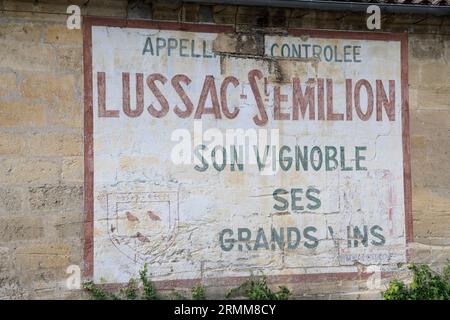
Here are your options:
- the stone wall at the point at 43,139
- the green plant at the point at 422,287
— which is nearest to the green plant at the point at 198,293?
the stone wall at the point at 43,139

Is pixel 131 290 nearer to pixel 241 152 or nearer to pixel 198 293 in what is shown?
pixel 198 293

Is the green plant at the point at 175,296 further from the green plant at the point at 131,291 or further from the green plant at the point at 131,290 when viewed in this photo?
the green plant at the point at 131,290

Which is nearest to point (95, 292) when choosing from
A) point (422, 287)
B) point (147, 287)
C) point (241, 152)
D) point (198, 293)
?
point (147, 287)

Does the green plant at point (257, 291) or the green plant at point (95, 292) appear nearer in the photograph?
the green plant at point (95, 292)

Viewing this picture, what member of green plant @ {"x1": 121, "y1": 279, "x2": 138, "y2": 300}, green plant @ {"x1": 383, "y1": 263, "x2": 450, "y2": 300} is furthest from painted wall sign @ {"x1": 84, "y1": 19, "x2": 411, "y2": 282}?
green plant @ {"x1": 383, "y1": 263, "x2": 450, "y2": 300}

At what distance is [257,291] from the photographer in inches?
260

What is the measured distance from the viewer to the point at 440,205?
724cm

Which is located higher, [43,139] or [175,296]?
[43,139]

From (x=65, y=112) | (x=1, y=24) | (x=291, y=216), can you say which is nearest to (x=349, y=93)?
(x=291, y=216)

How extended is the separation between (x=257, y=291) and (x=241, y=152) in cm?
123

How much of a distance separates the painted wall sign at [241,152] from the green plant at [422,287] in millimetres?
232

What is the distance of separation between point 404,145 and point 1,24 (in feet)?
12.4

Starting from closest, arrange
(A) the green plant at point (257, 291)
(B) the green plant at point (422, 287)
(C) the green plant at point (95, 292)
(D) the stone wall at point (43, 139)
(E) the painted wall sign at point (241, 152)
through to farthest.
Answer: (D) the stone wall at point (43, 139) → (C) the green plant at point (95, 292) → (E) the painted wall sign at point (241, 152) → (A) the green plant at point (257, 291) → (B) the green plant at point (422, 287)

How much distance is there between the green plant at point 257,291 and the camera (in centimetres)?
661
